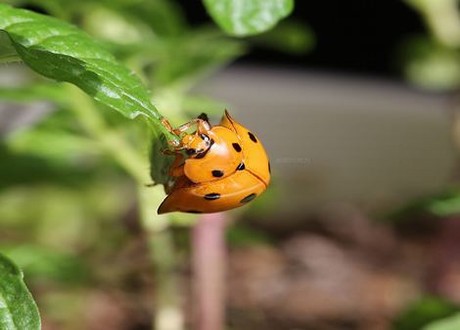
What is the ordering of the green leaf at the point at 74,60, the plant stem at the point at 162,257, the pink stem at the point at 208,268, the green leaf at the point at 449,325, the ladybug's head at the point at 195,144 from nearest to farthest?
1. the green leaf at the point at 74,60
2. the ladybug's head at the point at 195,144
3. the green leaf at the point at 449,325
4. the plant stem at the point at 162,257
5. the pink stem at the point at 208,268

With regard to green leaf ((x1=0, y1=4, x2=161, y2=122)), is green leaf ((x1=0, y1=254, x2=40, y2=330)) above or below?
below

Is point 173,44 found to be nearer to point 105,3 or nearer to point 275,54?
point 105,3

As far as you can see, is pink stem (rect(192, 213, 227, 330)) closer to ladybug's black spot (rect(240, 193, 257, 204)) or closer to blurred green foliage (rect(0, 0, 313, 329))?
blurred green foliage (rect(0, 0, 313, 329))

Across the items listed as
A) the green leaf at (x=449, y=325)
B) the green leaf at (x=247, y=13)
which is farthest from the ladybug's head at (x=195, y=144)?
the green leaf at (x=449, y=325)

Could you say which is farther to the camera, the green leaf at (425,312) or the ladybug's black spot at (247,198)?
the green leaf at (425,312)

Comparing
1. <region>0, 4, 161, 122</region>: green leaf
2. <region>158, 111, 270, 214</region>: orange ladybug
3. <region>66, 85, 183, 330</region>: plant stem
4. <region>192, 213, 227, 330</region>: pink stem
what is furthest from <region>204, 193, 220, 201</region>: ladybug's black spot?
<region>192, 213, 227, 330</region>: pink stem

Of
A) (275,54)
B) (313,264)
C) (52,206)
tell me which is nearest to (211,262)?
(313,264)

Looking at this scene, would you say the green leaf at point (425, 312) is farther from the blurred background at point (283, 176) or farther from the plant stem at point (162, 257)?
the plant stem at point (162, 257)
